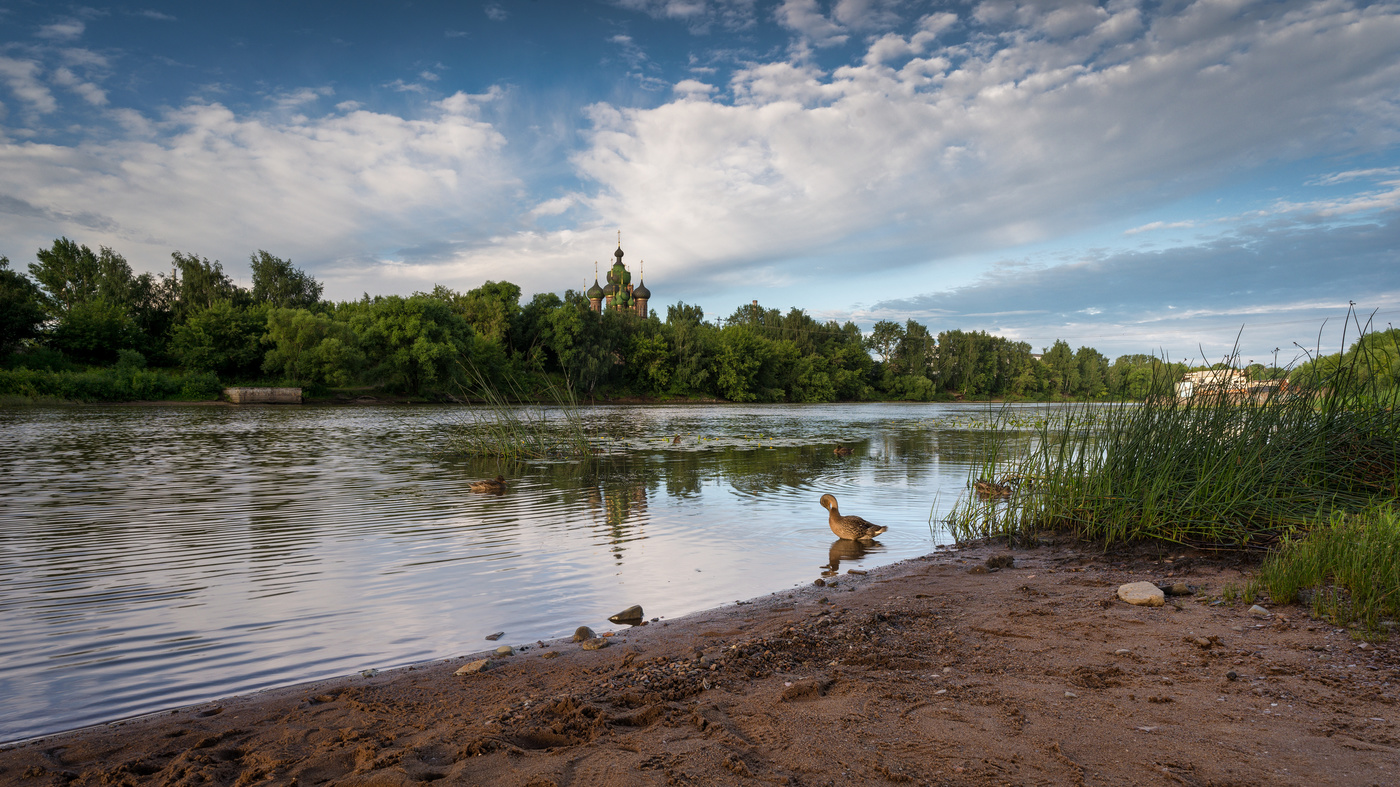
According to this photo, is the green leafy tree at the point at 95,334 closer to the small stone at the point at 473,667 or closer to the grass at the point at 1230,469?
the small stone at the point at 473,667

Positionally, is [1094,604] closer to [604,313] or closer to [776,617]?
[776,617]

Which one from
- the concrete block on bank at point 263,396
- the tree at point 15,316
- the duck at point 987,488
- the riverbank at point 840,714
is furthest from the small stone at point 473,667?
the tree at point 15,316

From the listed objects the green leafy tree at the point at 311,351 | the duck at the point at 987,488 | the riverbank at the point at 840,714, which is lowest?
the riverbank at the point at 840,714

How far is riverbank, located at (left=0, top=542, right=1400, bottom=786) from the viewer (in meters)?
2.73

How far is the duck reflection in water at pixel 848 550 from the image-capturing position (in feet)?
25.3

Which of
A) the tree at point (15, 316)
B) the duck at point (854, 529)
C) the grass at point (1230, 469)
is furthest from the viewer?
the tree at point (15, 316)

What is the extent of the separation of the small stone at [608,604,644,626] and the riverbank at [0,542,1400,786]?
16.8 inches

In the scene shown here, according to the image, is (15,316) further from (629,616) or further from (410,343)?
(629,616)

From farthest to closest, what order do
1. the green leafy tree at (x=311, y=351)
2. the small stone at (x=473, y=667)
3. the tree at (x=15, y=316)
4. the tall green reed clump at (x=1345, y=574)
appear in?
the green leafy tree at (x=311, y=351), the tree at (x=15, y=316), the tall green reed clump at (x=1345, y=574), the small stone at (x=473, y=667)

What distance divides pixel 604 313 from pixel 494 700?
8811 cm

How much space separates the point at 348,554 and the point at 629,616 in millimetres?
4044

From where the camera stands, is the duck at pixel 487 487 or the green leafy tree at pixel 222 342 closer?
the duck at pixel 487 487

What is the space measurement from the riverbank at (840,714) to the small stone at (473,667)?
60mm

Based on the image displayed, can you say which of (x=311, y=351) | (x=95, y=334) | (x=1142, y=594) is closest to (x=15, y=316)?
(x=95, y=334)
